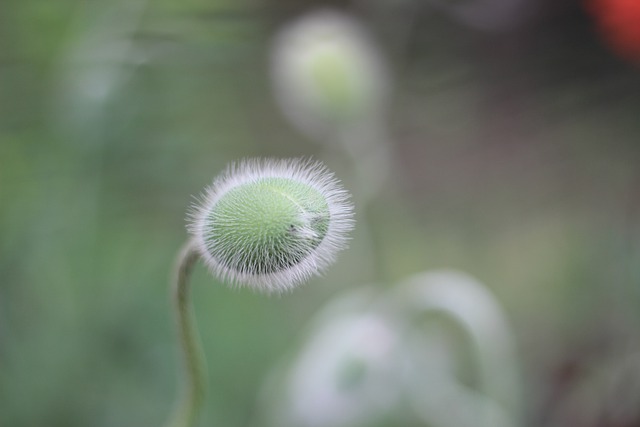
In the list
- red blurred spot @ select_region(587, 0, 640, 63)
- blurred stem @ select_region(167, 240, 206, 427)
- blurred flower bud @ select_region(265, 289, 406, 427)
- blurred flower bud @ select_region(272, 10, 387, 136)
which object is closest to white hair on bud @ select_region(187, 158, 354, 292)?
blurred stem @ select_region(167, 240, 206, 427)

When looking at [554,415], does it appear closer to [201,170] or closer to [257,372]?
[257,372]

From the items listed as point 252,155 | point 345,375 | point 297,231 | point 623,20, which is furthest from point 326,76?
point 297,231

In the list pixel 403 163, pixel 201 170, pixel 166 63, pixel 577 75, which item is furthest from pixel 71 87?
pixel 577 75

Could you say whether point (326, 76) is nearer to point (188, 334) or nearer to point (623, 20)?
point (623, 20)

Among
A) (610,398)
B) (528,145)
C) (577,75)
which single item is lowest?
(610,398)

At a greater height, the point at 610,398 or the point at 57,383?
the point at 610,398
